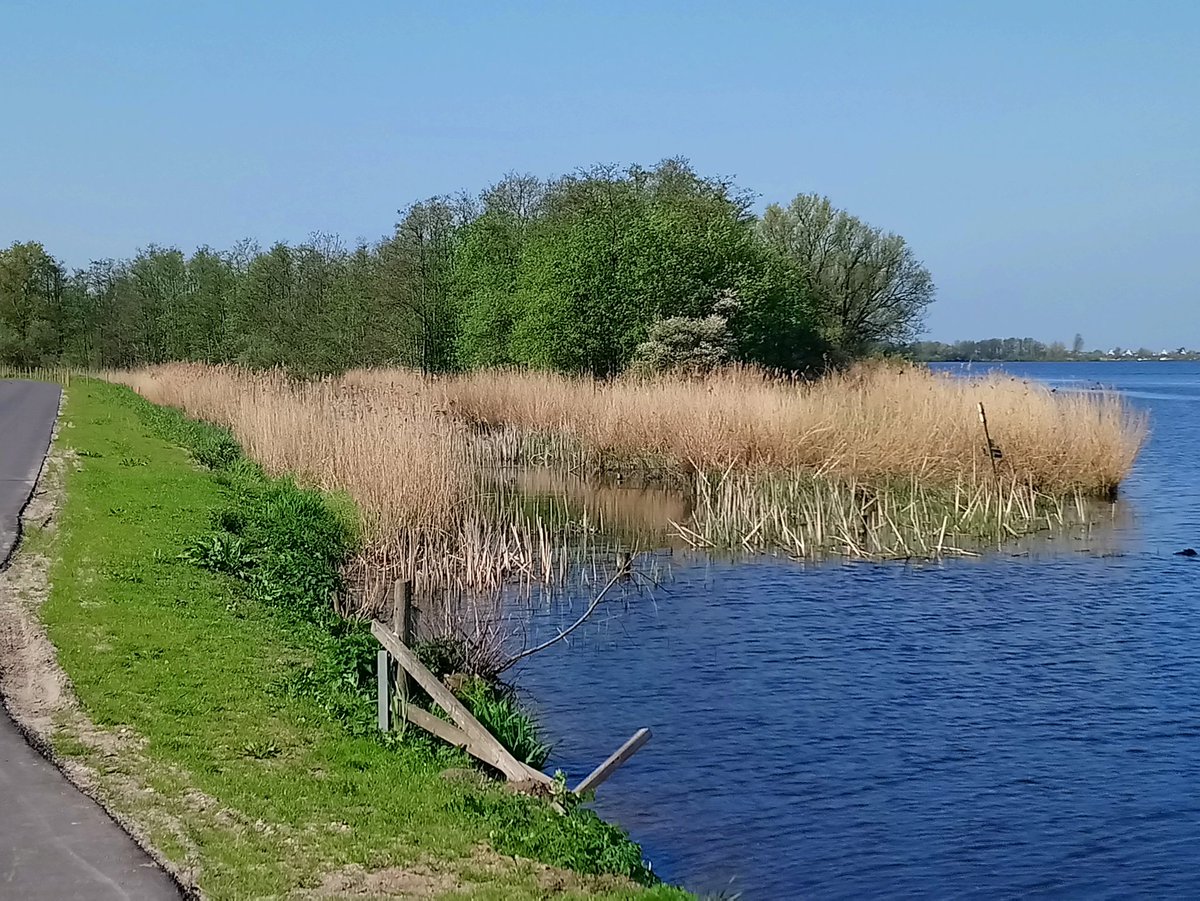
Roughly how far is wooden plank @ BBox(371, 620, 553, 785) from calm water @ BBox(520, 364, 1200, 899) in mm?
1079

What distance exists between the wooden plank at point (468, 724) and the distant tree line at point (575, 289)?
87.9 feet

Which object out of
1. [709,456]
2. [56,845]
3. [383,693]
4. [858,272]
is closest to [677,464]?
[709,456]

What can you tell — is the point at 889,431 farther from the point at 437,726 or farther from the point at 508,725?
the point at 437,726

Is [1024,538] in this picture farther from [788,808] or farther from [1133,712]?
[788,808]

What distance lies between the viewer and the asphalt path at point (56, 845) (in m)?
4.86

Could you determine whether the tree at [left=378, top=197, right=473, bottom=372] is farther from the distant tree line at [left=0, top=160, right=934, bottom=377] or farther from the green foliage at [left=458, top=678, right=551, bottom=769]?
the green foliage at [left=458, top=678, right=551, bottom=769]

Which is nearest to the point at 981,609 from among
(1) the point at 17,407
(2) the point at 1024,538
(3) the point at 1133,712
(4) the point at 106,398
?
(3) the point at 1133,712

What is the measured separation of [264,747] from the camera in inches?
271

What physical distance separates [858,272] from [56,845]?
50995 millimetres

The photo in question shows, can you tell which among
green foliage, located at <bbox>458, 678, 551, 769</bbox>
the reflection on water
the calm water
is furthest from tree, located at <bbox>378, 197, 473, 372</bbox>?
green foliage, located at <bbox>458, 678, 551, 769</bbox>

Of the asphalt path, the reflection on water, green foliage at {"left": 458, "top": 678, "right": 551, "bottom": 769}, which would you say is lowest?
the reflection on water

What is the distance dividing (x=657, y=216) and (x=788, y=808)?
98.5 feet

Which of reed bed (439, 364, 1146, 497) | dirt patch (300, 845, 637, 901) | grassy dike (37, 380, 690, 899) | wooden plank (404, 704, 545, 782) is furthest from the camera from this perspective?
reed bed (439, 364, 1146, 497)

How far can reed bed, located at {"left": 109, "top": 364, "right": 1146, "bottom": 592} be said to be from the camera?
50.1ft
